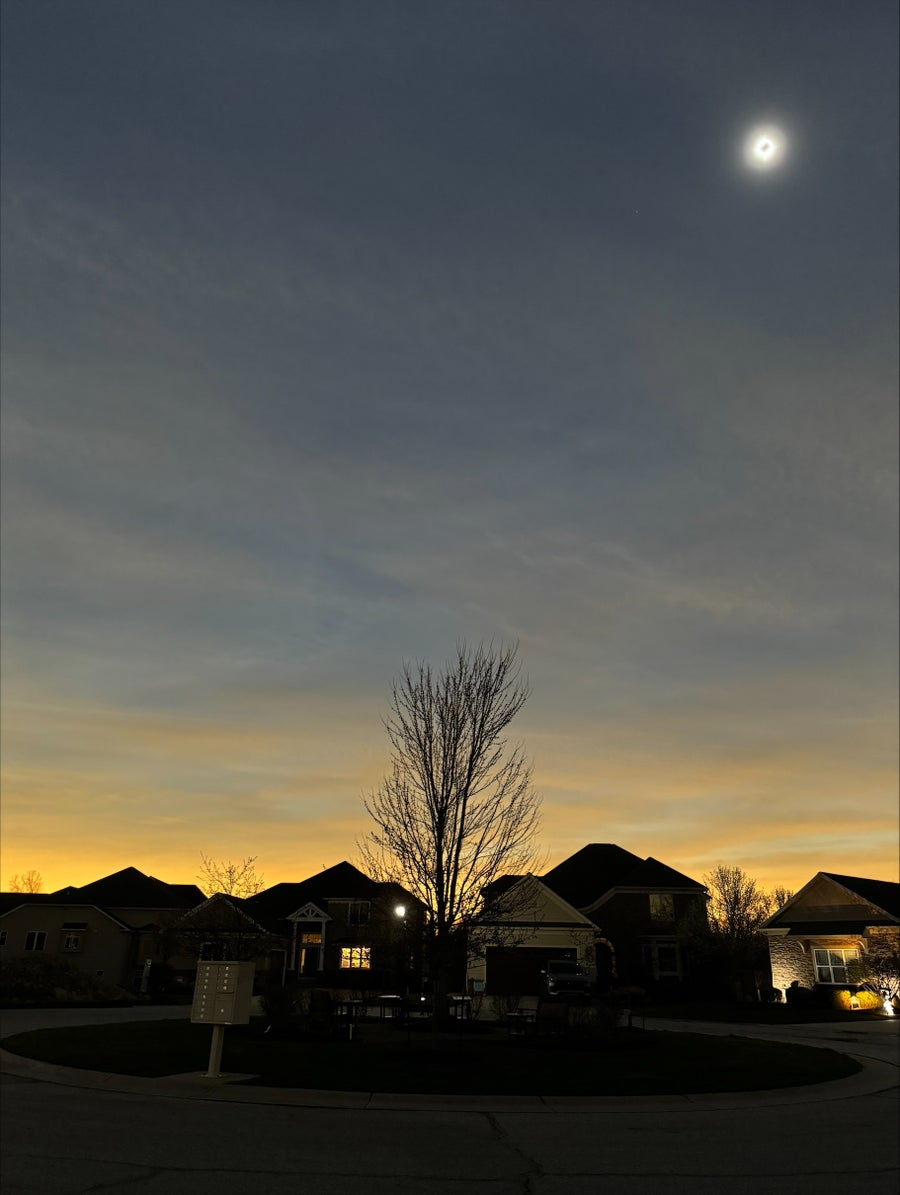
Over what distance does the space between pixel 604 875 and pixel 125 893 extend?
34291mm

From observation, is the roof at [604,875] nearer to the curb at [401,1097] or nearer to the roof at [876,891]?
the roof at [876,891]

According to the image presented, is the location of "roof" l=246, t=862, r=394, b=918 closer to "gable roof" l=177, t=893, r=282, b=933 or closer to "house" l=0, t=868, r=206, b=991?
"gable roof" l=177, t=893, r=282, b=933

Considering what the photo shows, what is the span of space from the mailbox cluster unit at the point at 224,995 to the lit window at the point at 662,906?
42.8m

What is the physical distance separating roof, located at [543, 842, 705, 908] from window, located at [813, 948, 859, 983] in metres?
8.85

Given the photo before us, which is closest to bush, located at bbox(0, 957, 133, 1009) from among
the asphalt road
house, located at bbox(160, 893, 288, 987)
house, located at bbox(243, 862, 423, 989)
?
house, located at bbox(160, 893, 288, 987)

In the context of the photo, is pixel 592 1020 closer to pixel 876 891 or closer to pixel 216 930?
pixel 216 930

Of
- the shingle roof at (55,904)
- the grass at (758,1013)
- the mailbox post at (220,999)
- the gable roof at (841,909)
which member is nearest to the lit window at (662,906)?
the gable roof at (841,909)

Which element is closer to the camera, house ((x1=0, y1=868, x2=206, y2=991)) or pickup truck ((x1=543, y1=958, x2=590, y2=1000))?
pickup truck ((x1=543, y1=958, x2=590, y2=1000))

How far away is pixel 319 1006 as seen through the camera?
933 inches

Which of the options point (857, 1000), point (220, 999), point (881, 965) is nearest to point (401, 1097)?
point (220, 999)

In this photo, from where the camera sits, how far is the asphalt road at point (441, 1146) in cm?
852

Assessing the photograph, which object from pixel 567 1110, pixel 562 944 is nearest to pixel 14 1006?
pixel 562 944

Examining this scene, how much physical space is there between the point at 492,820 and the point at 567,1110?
9051 millimetres

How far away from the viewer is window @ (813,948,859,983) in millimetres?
45750
